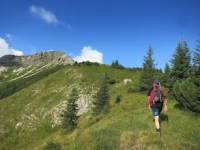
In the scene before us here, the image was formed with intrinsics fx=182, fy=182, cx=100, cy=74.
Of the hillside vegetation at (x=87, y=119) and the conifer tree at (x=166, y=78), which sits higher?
the conifer tree at (x=166, y=78)

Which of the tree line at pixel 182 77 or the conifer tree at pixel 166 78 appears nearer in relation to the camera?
the tree line at pixel 182 77

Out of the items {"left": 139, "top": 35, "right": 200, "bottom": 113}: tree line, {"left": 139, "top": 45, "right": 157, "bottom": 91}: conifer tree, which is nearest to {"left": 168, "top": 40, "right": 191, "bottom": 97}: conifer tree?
{"left": 139, "top": 35, "right": 200, "bottom": 113}: tree line

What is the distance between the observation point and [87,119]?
3634cm

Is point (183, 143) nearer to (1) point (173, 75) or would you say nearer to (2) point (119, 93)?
(1) point (173, 75)

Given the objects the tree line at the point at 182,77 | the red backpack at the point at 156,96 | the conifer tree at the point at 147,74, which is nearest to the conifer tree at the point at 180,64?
the tree line at the point at 182,77

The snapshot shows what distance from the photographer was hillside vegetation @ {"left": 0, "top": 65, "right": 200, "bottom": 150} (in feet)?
29.8

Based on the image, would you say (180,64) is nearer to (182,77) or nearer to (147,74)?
(182,77)

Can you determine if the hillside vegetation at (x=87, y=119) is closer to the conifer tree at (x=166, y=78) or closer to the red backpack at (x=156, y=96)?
the red backpack at (x=156, y=96)

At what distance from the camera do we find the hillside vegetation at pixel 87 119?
29.8ft

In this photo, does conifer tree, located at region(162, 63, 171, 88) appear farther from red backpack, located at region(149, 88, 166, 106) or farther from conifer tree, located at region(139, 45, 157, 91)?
red backpack, located at region(149, 88, 166, 106)

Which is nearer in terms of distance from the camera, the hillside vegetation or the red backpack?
the hillside vegetation

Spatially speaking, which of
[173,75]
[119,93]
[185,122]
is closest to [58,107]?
[119,93]

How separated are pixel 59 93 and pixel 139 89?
25.2 metres

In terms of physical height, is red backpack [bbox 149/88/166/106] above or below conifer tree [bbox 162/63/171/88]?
below
